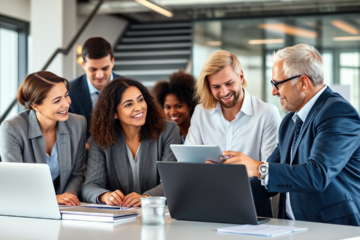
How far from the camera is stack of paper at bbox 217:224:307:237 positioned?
66.4 inches

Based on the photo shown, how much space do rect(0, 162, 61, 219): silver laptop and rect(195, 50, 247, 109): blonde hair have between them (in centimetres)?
125

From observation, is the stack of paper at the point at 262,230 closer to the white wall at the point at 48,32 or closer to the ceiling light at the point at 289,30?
the white wall at the point at 48,32

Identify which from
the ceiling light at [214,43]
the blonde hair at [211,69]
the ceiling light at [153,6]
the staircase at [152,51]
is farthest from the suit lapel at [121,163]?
the staircase at [152,51]

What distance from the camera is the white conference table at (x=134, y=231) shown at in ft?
5.53

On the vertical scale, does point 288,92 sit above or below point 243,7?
below

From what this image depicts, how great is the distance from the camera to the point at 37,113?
9.86 ft

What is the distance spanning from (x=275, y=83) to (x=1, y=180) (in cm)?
132

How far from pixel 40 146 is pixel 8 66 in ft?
17.9

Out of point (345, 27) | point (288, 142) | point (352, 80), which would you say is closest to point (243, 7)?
point (345, 27)

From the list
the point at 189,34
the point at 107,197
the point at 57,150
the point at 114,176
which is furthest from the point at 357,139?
the point at 189,34

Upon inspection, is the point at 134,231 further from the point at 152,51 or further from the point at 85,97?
the point at 152,51

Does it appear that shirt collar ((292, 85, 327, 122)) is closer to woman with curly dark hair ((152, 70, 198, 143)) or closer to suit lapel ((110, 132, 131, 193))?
suit lapel ((110, 132, 131, 193))

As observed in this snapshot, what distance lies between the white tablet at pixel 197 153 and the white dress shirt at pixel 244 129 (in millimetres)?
964

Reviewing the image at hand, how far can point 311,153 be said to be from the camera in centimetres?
204
